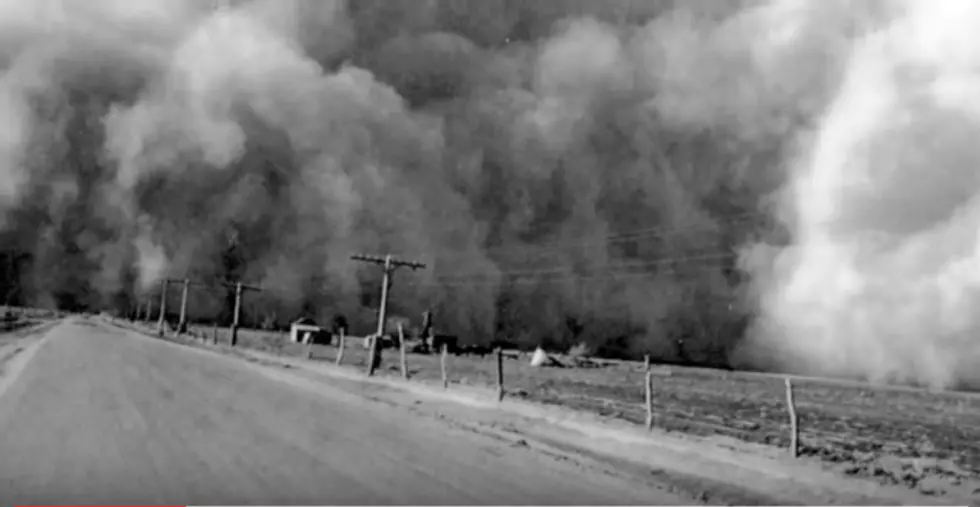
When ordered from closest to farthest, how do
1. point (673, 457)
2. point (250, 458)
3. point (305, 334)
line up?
point (250, 458) < point (673, 457) < point (305, 334)

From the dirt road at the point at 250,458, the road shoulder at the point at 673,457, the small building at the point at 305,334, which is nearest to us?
the dirt road at the point at 250,458

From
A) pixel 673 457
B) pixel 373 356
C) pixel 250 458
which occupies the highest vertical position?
pixel 373 356

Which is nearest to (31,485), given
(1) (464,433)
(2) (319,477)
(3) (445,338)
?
(2) (319,477)

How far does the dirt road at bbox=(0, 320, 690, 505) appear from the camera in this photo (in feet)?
27.0

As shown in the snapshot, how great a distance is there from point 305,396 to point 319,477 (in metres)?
13.7

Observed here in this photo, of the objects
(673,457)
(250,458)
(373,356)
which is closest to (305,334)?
(373,356)

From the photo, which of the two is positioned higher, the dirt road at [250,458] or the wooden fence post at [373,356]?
the wooden fence post at [373,356]

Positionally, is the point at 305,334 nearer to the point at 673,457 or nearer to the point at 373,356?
the point at 373,356

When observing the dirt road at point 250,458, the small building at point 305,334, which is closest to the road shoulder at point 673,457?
the dirt road at point 250,458

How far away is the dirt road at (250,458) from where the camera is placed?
8.22 meters

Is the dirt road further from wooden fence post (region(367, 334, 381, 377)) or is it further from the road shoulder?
wooden fence post (region(367, 334, 381, 377))

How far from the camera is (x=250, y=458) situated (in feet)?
33.6

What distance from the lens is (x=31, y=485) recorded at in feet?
26.7

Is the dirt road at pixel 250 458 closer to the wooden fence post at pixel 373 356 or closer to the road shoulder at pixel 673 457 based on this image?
the road shoulder at pixel 673 457
